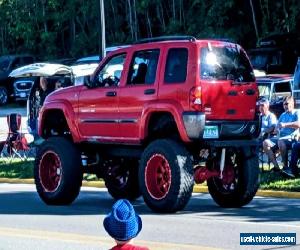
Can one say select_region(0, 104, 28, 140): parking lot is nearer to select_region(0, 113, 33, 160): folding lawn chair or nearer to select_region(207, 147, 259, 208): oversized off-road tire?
select_region(0, 113, 33, 160): folding lawn chair

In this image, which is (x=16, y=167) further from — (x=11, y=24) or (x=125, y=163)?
(x=11, y=24)

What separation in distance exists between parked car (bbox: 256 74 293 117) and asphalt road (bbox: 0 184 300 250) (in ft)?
27.1

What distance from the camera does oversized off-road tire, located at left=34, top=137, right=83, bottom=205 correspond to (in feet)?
49.9

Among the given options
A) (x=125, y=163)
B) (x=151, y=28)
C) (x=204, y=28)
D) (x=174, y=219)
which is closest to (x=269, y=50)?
(x=204, y=28)

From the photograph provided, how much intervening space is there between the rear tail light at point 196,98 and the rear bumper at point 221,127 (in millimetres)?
103

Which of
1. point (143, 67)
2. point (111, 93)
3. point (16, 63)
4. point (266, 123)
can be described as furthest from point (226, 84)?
point (16, 63)

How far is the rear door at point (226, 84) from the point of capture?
13797 mm

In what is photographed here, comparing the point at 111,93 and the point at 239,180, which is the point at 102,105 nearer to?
the point at 111,93

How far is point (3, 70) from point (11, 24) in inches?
332

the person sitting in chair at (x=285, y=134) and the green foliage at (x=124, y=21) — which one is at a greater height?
the green foliage at (x=124, y=21)

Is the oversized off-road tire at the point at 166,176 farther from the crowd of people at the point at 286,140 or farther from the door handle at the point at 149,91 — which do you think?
the crowd of people at the point at 286,140

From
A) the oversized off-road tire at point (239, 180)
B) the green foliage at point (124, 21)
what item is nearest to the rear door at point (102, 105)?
the oversized off-road tire at point (239, 180)

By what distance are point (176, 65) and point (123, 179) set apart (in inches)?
105

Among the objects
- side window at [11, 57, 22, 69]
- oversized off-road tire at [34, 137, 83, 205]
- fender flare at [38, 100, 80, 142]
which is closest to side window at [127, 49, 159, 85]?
fender flare at [38, 100, 80, 142]
